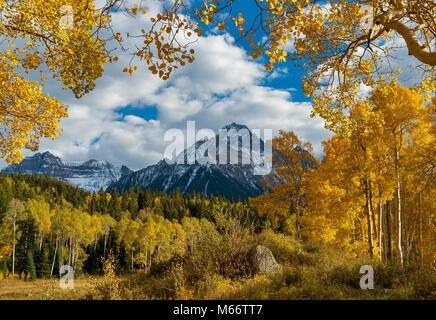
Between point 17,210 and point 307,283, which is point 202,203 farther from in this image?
point 307,283

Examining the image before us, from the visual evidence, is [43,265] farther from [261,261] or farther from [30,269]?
[261,261]

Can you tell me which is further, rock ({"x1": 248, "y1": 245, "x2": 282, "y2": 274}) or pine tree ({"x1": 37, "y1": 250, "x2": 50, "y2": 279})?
pine tree ({"x1": 37, "y1": 250, "x2": 50, "y2": 279})

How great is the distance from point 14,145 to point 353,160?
13487 mm

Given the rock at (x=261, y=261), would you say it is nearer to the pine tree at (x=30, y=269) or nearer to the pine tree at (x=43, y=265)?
the pine tree at (x=30, y=269)

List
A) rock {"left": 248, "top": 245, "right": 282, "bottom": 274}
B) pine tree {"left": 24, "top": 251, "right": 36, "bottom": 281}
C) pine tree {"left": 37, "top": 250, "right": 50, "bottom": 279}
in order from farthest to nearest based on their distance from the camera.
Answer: pine tree {"left": 37, "top": 250, "right": 50, "bottom": 279}, pine tree {"left": 24, "top": 251, "right": 36, "bottom": 281}, rock {"left": 248, "top": 245, "right": 282, "bottom": 274}

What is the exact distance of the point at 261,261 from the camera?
931 cm

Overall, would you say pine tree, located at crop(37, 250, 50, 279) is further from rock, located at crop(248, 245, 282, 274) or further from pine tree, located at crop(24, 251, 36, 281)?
rock, located at crop(248, 245, 282, 274)

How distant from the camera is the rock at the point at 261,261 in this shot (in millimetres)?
9133

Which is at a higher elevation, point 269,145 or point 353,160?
point 269,145

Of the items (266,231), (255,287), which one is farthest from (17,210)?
(255,287)

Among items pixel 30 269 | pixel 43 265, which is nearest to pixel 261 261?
pixel 30 269

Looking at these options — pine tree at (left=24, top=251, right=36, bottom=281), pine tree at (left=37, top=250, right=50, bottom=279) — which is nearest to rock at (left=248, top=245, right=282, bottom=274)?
pine tree at (left=24, top=251, right=36, bottom=281)

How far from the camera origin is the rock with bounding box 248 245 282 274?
9133mm
